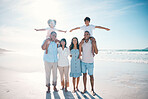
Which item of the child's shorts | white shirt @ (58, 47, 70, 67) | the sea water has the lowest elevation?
the sea water

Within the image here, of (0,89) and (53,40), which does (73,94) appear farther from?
(0,89)

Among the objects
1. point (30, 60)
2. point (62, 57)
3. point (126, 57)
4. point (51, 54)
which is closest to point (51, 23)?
point (51, 54)

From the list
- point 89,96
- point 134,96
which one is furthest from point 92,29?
point 134,96

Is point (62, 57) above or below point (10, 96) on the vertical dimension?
above

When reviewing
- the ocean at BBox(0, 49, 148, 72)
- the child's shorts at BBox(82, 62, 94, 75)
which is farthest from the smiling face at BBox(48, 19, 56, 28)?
the ocean at BBox(0, 49, 148, 72)

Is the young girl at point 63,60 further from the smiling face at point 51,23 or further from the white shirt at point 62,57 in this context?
the smiling face at point 51,23

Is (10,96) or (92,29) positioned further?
(92,29)

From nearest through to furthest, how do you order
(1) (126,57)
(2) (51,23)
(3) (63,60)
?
(3) (63,60), (2) (51,23), (1) (126,57)

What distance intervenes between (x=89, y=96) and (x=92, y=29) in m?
2.43

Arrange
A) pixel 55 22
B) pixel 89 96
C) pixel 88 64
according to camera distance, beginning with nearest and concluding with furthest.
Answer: pixel 89 96 → pixel 88 64 → pixel 55 22

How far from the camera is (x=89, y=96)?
3.87 metres

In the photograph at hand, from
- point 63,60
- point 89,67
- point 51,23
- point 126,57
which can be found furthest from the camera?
point 126,57

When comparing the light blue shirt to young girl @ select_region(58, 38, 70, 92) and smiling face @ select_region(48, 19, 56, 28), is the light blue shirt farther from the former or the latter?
smiling face @ select_region(48, 19, 56, 28)

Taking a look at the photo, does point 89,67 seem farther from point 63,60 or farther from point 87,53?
point 63,60
